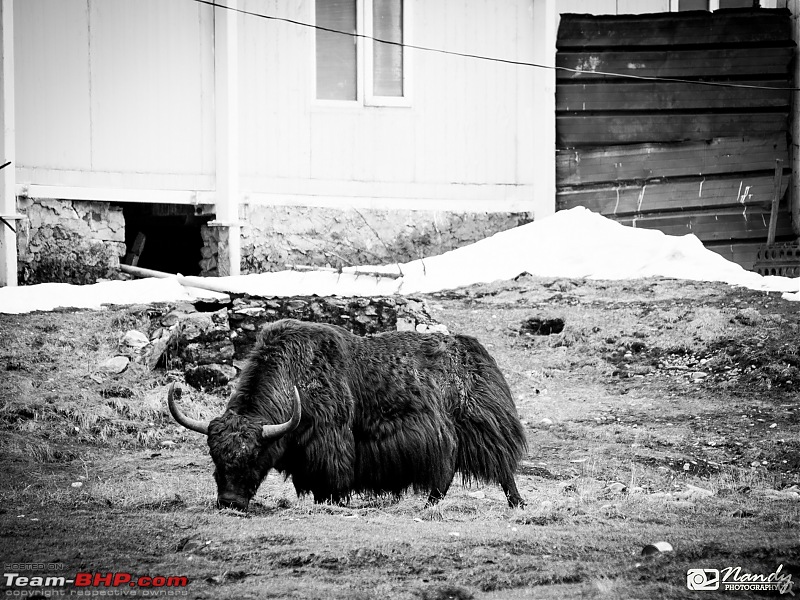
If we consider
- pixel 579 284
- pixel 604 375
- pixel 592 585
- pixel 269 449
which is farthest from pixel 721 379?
pixel 592 585

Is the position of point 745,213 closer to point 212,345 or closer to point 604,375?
point 604,375

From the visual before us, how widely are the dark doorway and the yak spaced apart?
702cm

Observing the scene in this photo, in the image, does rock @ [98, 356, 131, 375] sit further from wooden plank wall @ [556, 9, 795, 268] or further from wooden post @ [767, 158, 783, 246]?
wooden post @ [767, 158, 783, 246]

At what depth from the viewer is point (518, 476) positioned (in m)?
9.31

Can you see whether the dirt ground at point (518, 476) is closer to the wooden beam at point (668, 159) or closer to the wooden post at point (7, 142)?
the wooden post at point (7, 142)

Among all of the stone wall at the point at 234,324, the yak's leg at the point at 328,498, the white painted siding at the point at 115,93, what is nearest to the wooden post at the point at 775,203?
the stone wall at the point at 234,324

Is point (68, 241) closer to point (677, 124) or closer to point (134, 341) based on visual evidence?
point (134, 341)

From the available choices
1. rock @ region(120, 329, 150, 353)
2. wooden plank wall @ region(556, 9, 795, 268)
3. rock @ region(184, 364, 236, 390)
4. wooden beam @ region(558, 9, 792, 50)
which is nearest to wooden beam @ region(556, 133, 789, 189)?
wooden plank wall @ region(556, 9, 795, 268)

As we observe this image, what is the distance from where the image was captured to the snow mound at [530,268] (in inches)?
527

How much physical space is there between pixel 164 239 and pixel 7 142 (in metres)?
3.16

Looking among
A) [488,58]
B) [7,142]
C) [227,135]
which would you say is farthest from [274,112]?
[7,142]

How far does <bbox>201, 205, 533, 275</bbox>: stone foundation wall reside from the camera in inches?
592

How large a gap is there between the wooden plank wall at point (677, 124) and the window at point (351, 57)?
2.60 meters

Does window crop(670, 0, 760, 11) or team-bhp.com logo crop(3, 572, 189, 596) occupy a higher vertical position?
window crop(670, 0, 760, 11)
